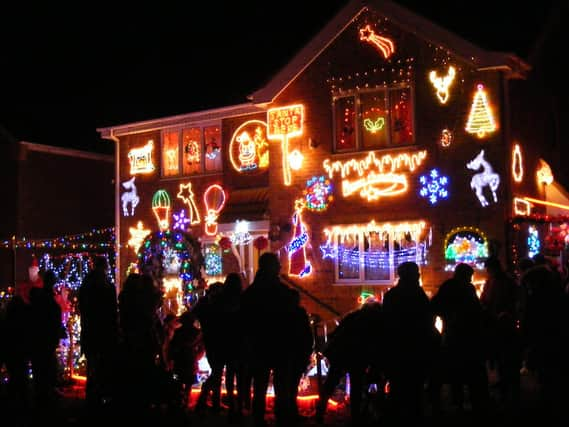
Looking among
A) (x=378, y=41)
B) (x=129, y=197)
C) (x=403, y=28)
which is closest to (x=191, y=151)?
(x=129, y=197)

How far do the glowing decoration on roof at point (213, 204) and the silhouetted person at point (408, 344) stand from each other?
11.0 meters

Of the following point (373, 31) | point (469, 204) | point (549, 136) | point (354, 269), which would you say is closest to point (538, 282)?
point (469, 204)

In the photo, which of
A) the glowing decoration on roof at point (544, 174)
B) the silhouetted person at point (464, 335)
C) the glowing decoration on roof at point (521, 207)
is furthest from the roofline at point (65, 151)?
the silhouetted person at point (464, 335)

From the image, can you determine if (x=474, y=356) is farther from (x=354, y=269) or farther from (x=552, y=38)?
(x=552, y=38)

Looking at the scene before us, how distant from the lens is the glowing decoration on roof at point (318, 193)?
1659cm

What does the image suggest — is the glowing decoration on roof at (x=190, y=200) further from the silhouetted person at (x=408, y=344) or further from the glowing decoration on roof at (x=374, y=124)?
the silhouetted person at (x=408, y=344)

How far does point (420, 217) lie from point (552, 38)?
245 inches

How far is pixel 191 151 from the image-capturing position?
64.5 ft

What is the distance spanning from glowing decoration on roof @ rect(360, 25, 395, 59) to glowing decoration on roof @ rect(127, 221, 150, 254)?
8044 millimetres

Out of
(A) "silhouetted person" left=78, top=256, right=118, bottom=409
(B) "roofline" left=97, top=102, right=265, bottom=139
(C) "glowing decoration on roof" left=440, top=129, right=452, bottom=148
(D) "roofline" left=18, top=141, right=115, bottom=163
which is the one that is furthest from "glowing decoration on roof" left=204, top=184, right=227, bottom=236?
(D) "roofline" left=18, top=141, right=115, bottom=163

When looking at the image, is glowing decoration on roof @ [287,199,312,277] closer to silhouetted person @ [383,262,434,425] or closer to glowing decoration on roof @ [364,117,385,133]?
glowing decoration on roof @ [364,117,385,133]

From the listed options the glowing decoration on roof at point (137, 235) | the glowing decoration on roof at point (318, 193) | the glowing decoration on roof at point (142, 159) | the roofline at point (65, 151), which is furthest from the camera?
the roofline at point (65, 151)

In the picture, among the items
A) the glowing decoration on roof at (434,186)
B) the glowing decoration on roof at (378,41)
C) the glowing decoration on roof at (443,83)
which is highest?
the glowing decoration on roof at (378,41)

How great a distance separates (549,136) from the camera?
17.8 m
